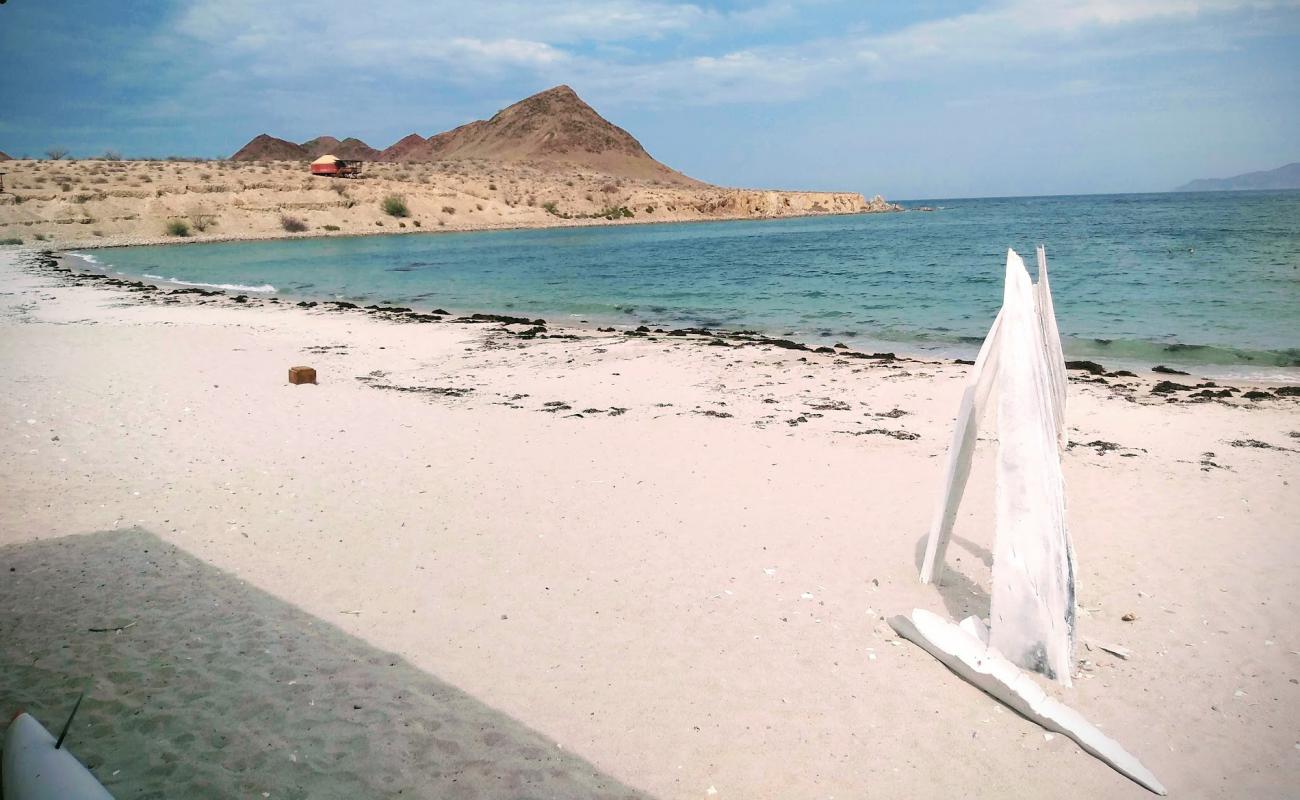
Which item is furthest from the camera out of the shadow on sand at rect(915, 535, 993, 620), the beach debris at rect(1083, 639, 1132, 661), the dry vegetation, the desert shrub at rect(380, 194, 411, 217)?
the desert shrub at rect(380, 194, 411, 217)

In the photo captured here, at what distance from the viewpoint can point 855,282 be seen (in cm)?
2519

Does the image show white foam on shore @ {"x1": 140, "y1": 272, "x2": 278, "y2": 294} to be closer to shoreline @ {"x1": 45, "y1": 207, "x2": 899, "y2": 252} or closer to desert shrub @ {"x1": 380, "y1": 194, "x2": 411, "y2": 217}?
shoreline @ {"x1": 45, "y1": 207, "x2": 899, "y2": 252}

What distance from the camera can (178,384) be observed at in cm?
997

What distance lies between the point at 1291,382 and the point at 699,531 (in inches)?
400

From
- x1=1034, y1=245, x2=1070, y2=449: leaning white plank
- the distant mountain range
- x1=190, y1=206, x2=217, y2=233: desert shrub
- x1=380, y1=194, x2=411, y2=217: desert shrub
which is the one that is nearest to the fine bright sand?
x1=1034, y1=245, x2=1070, y2=449: leaning white plank

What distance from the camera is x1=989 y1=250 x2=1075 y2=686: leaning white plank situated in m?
3.83

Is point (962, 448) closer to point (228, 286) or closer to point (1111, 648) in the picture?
point (1111, 648)

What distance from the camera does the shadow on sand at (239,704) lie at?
3.10 meters

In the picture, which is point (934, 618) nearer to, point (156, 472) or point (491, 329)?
point (156, 472)

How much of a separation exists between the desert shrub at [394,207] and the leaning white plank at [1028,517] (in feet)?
204

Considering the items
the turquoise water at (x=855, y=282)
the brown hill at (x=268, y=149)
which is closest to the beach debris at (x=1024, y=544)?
the turquoise water at (x=855, y=282)

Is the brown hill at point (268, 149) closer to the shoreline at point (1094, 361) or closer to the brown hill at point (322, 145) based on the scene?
the brown hill at point (322, 145)

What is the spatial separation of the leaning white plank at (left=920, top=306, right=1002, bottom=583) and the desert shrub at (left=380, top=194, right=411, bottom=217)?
61661 mm

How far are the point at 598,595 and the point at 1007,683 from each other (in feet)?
7.54
